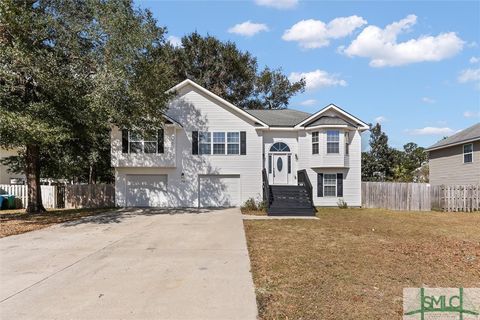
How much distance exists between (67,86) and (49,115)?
4.28 feet

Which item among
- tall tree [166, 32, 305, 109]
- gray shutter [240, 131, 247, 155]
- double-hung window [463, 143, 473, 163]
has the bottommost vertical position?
double-hung window [463, 143, 473, 163]

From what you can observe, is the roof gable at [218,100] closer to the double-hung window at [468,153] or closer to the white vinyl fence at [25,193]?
the white vinyl fence at [25,193]

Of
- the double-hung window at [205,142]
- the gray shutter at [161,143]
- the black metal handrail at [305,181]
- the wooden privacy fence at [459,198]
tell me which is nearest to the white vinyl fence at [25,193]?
the gray shutter at [161,143]

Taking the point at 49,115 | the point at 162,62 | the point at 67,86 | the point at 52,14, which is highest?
the point at 52,14

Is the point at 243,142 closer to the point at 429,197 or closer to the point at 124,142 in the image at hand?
the point at 124,142

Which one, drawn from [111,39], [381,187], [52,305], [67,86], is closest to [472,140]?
[381,187]

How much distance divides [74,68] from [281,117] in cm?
1246

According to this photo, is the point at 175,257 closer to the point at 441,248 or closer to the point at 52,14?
the point at 441,248

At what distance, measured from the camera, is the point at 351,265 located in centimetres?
740

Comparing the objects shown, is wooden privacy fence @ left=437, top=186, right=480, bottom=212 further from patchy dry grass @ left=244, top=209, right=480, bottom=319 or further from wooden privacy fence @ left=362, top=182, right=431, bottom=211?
patchy dry grass @ left=244, top=209, right=480, bottom=319

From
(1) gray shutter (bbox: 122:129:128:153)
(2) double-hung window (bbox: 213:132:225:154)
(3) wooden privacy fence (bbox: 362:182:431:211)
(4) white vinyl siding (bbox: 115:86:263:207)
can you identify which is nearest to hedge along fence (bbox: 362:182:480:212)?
(3) wooden privacy fence (bbox: 362:182:431:211)

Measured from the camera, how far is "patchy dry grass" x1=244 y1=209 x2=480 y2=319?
5.18 m

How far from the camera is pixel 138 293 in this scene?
570 centimetres

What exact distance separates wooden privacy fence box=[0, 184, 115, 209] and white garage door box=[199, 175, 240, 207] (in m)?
5.77
